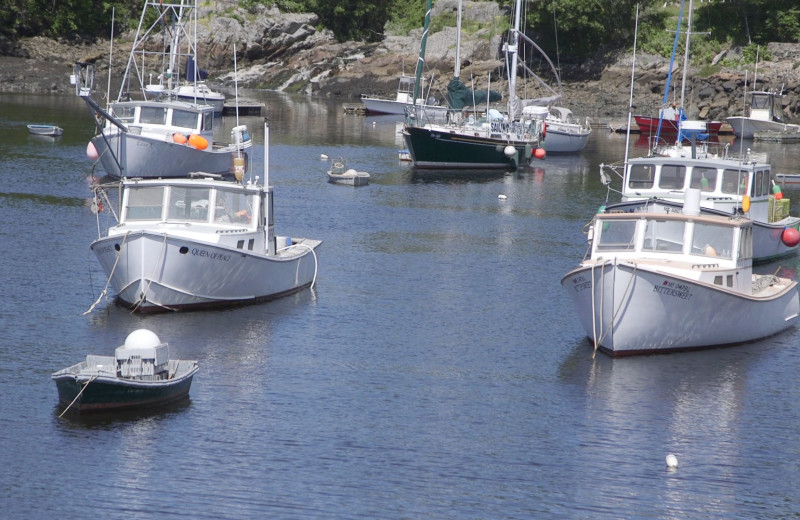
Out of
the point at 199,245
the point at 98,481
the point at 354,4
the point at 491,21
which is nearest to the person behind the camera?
the point at 98,481

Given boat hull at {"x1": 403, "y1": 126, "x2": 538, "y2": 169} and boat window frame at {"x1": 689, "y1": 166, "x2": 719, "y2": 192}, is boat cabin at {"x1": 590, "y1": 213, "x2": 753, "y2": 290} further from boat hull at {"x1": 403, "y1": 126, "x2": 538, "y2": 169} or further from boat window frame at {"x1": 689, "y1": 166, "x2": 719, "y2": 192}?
boat hull at {"x1": 403, "y1": 126, "x2": 538, "y2": 169}

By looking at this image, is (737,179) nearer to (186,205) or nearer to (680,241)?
(680,241)

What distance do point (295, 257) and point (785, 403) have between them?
12770 mm

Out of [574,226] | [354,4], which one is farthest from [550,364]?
[354,4]

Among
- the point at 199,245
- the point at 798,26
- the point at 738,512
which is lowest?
the point at 738,512

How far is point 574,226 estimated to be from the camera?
144 ft

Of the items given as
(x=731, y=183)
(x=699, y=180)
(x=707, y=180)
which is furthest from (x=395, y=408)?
(x=731, y=183)

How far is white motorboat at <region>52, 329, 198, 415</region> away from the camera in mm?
19859

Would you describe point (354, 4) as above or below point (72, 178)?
above

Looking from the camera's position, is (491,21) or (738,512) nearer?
(738,512)

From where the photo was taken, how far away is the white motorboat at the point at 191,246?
87.4 ft

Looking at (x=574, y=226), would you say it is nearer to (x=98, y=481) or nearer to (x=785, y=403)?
(x=785, y=403)

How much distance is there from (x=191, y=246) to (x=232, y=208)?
6.89 feet

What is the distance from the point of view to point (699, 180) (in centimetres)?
3572
